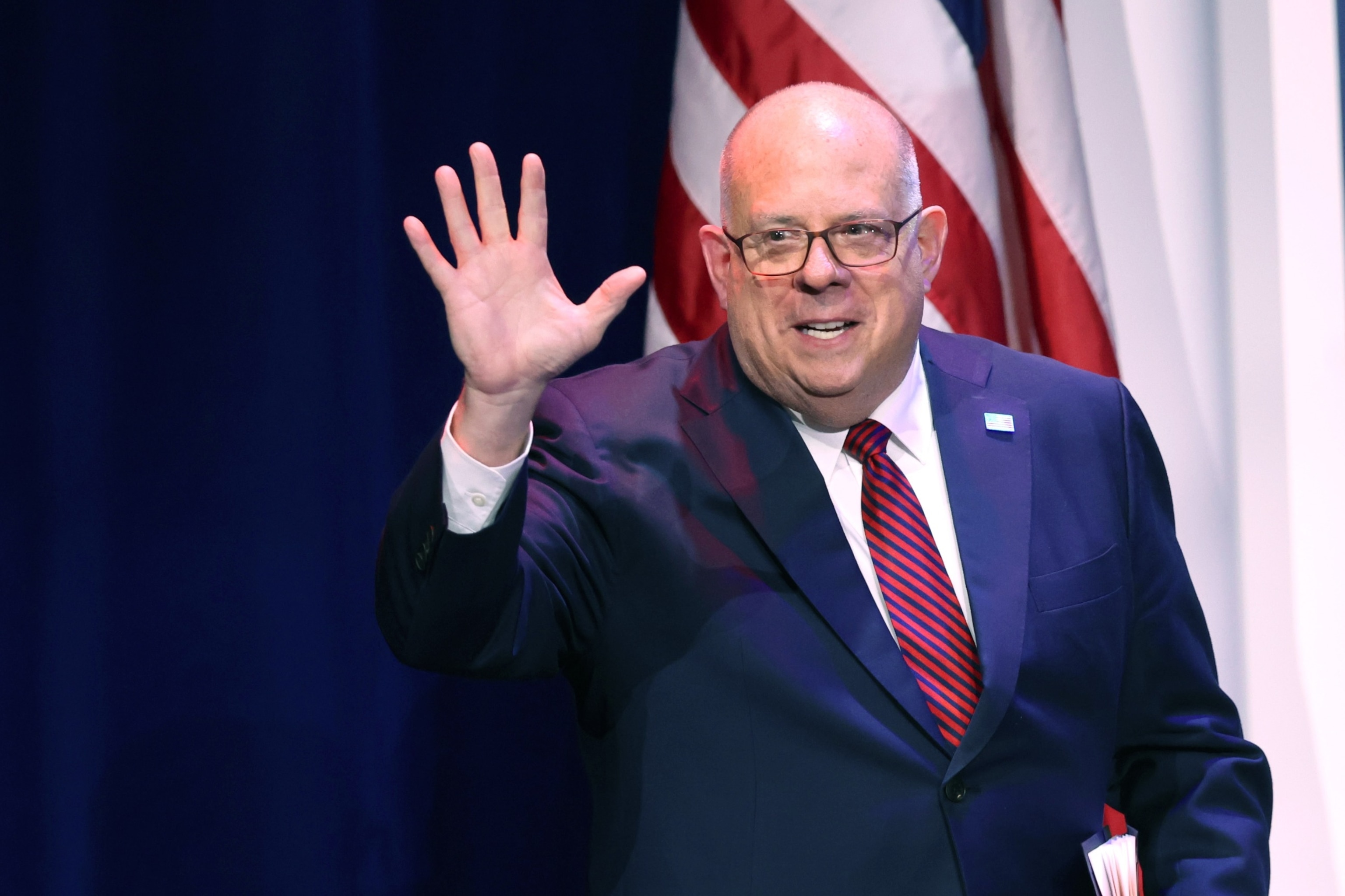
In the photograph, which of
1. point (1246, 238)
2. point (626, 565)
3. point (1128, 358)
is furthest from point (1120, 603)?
point (1246, 238)

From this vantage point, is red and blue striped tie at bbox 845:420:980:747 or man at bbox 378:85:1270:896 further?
Answer: red and blue striped tie at bbox 845:420:980:747

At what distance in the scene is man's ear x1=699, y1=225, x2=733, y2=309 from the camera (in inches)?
57.1

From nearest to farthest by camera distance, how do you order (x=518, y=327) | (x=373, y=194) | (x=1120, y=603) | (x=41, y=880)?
(x=518, y=327) → (x=1120, y=603) → (x=41, y=880) → (x=373, y=194)

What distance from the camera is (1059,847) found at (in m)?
1.34

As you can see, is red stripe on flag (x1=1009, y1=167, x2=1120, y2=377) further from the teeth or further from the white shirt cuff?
the white shirt cuff

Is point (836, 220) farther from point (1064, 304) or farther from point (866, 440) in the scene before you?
point (1064, 304)

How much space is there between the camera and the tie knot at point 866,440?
4.62ft

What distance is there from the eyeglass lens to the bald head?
4cm

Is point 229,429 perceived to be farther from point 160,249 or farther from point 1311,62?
point 1311,62

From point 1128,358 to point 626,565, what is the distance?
4.34 feet

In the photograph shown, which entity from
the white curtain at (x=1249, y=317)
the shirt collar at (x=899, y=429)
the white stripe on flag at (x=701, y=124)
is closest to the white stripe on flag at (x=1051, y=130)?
the white curtain at (x=1249, y=317)

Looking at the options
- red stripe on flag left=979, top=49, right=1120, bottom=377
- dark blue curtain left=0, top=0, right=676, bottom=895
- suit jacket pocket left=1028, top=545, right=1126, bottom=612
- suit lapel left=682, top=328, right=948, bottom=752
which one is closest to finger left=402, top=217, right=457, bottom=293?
suit lapel left=682, top=328, right=948, bottom=752

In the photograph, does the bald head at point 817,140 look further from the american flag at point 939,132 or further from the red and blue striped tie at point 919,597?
the american flag at point 939,132

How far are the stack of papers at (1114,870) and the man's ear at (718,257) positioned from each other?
677 mm
